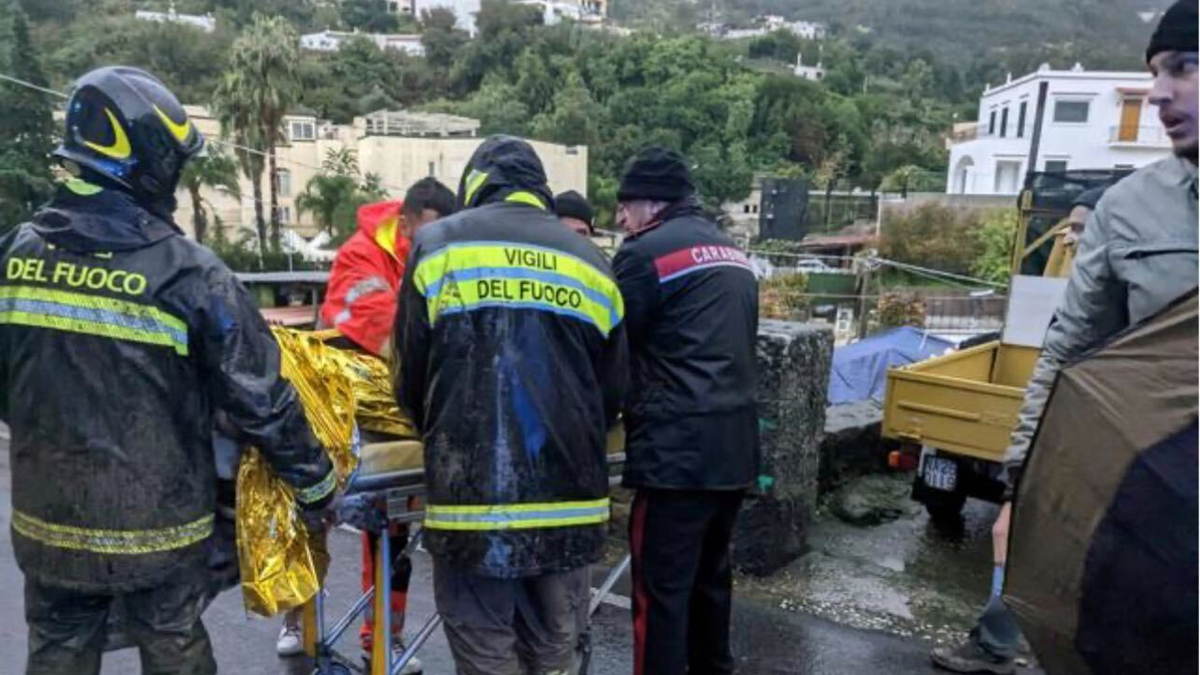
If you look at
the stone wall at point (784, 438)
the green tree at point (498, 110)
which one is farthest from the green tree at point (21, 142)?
the green tree at point (498, 110)

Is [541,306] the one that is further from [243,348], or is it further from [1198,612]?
[1198,612]

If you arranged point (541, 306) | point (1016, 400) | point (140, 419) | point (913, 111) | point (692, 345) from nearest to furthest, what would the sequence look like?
point (140, 419) → point (541, 306) → point (692, 345) → point (1016, 400) → point (913, 111)

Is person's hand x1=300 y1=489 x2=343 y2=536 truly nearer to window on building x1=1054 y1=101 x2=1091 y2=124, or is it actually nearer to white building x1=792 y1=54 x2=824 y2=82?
window on building x1=1054 y1=101 x2=1091 y2=124

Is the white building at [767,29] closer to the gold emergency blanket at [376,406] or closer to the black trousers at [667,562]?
the black trousers at [667,562]

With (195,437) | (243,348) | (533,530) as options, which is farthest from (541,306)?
(195,437)

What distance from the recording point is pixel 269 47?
35562mm

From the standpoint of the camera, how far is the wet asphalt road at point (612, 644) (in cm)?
347

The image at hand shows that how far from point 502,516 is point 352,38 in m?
108

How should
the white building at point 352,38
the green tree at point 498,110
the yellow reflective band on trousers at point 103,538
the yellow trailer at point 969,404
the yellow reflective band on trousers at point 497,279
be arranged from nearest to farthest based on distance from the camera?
the yellow reflective band on trousers at point 103,538
the yellow reflective band on trousers at point 497,279
the yellow trailer at point 969,404
the green tree at point 498,110
the white building at point 352,38

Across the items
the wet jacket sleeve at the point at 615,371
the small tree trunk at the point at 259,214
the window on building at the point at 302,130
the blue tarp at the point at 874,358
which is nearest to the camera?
the wet jacket sleeve at the point at 615,371

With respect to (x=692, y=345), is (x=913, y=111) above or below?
above

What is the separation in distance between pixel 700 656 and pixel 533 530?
1.22 meters

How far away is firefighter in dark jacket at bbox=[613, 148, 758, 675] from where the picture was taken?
2885 mm

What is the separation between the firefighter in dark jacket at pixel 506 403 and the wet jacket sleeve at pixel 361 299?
73 centimetres
